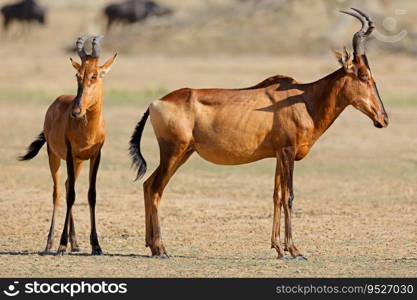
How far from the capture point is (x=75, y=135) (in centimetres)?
1101

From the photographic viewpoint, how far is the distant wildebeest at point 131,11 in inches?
1786

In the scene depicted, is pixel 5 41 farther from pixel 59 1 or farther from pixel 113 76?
pixel 113 76

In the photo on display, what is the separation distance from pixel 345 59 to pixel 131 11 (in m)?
35.2

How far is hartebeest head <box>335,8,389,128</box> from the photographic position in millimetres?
11102

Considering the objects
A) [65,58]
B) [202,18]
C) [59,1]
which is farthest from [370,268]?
[59,1]

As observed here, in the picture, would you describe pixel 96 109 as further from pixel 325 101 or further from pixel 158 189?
pixel 325 101

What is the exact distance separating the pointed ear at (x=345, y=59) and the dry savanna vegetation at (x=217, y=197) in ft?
5.82

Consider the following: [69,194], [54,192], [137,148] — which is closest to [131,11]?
[54,192]

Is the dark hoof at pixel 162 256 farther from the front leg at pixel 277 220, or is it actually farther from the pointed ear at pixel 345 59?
the pointed ear at pixel 345 59

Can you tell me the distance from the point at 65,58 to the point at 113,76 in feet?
18.6

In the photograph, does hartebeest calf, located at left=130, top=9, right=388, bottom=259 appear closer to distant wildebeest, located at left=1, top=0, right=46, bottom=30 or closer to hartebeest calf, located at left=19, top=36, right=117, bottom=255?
hartebeest calf, located at left=19, top=36, right=117, bottom=255

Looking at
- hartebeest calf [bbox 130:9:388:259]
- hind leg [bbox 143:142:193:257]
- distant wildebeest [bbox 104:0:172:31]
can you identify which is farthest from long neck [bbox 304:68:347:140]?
distant wildebeest [bbox 104:0:172:31]

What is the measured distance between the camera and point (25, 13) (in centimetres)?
4550

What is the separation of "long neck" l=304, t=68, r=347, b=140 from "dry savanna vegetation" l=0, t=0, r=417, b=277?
1265 mm
